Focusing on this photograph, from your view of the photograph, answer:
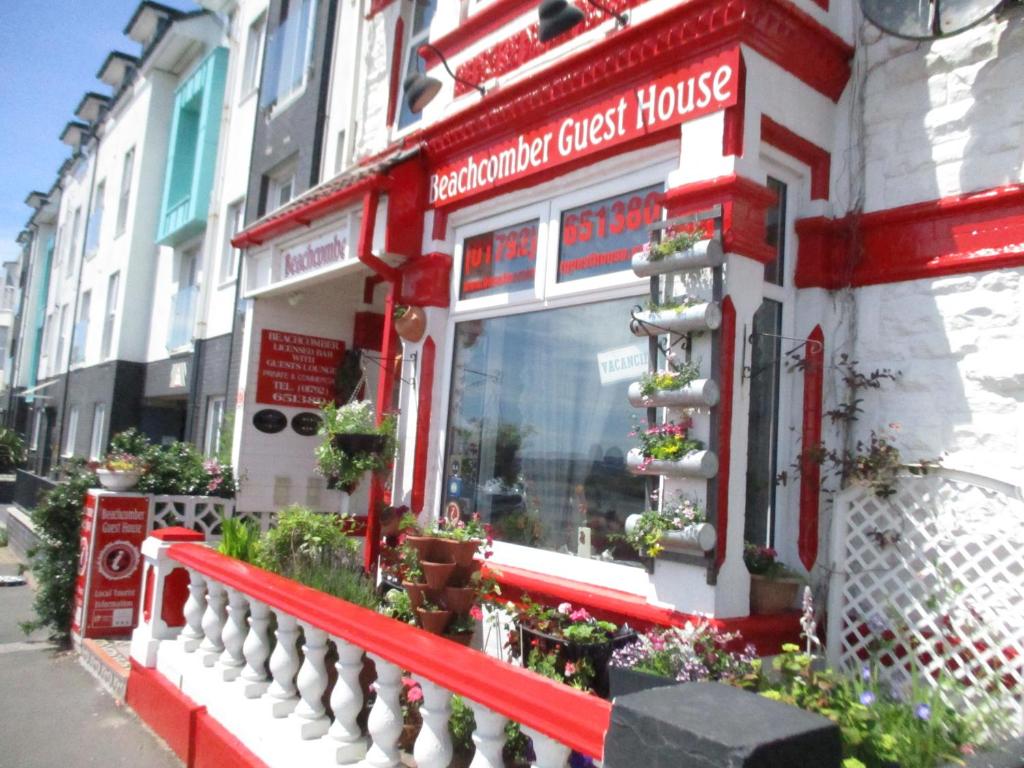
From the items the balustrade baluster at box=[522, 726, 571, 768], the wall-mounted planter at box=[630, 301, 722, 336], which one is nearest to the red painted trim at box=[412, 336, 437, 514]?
the wall-mounted planter at box=[630, 301, 722, 336]

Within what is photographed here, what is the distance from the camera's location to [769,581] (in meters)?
4.07

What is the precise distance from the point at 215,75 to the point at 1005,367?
13.1 meters

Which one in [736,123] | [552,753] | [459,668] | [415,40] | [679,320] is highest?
[415,40]

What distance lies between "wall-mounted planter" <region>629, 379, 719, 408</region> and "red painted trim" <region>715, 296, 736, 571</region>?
0.08 meters

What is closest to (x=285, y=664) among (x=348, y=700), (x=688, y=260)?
(x=348, y=700)

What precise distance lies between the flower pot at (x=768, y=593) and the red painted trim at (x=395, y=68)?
6.00 meters

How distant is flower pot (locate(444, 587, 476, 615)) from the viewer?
4.29m

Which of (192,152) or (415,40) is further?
(192,152)

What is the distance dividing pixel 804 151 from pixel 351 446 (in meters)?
3.60

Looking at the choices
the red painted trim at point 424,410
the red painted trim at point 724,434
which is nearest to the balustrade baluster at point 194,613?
the red painted trim at point 424,410

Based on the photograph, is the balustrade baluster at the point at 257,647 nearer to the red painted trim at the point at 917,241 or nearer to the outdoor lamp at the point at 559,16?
the red painted trim at the point at 917,241

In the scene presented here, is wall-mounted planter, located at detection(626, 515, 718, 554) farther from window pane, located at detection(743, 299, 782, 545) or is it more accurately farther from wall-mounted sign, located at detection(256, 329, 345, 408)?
wall-mounted sign, located at detection(256, 329, 345, 408)

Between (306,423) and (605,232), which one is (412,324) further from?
(306,423)

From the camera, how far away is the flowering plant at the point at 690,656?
11.2 ft
